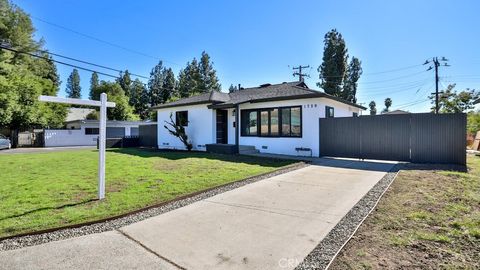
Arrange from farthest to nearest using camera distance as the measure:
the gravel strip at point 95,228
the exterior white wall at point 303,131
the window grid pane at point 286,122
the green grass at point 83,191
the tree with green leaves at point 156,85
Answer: the tree with green leaves at point 156,85 → the window grid pane at point 286,122 → the exterior white wall at point 303,131 → the green grass at point 83,191 → the gravel strip at point 95,228

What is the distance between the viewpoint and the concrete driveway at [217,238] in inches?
117

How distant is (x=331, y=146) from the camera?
12.6 m

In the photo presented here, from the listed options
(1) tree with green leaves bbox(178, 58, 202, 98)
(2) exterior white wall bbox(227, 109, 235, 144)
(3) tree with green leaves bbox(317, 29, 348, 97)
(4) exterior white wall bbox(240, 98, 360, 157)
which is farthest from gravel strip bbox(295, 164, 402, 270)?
(1) tree with green leaves bbox(178, 58, 202, 98)

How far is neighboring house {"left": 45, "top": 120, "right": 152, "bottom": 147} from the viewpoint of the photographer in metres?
27.0

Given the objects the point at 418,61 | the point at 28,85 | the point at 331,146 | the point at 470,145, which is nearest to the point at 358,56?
the point at 418,61

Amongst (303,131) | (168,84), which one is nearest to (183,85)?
(168,84)

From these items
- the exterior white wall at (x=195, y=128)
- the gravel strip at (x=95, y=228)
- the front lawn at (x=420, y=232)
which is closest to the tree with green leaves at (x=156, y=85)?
the exterior white wall at (x=195, y=128)

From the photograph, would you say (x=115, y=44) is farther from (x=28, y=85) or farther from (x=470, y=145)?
(x=470, y=145)

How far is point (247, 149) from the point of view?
1477cm

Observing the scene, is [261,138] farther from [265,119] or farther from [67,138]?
[67,138]

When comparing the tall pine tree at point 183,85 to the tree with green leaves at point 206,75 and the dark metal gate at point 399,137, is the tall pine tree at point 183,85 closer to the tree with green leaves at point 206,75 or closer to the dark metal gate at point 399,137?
the tree with green leaves at point 206,75

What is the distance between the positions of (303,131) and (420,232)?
9.59 m

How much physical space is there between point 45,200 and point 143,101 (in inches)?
1985

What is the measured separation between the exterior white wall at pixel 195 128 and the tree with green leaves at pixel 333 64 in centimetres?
1839
